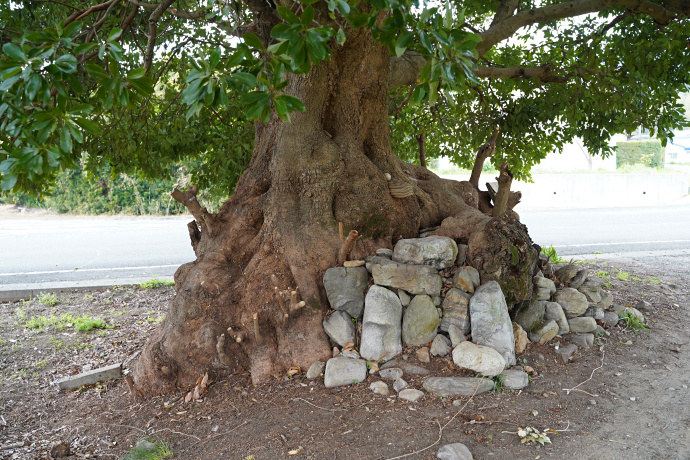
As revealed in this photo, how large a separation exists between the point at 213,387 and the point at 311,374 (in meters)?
0.79

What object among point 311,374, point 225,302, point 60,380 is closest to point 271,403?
point 311,374

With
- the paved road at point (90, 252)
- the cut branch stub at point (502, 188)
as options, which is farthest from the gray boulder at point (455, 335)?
the paved road at point (90, 252)

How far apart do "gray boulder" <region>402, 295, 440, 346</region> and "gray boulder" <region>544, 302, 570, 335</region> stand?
1.03 meters

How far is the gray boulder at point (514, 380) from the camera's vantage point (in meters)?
3.64

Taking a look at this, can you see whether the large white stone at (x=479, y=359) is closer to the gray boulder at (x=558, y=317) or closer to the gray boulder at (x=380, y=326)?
the gray boulder at (x=380, y=326)

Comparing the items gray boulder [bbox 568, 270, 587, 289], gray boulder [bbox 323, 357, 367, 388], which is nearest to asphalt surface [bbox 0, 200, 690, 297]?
gray boulder [bbox 568, 270, 587, 289]

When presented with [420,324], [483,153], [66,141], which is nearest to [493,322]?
[420,324]

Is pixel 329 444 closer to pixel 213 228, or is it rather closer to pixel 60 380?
pixel 213 228

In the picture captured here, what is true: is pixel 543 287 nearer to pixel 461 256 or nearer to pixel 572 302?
pixel 572 302

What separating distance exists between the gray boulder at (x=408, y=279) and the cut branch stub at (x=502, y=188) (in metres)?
1.35

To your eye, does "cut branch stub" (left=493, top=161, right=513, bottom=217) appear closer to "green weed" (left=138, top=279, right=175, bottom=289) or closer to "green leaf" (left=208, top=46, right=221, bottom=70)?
"green leaf" (left=208, top=46, right=221, bottom=70)

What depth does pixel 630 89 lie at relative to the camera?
5922 mm

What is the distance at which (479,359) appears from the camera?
3.75 metres

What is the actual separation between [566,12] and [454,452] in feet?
14.8
